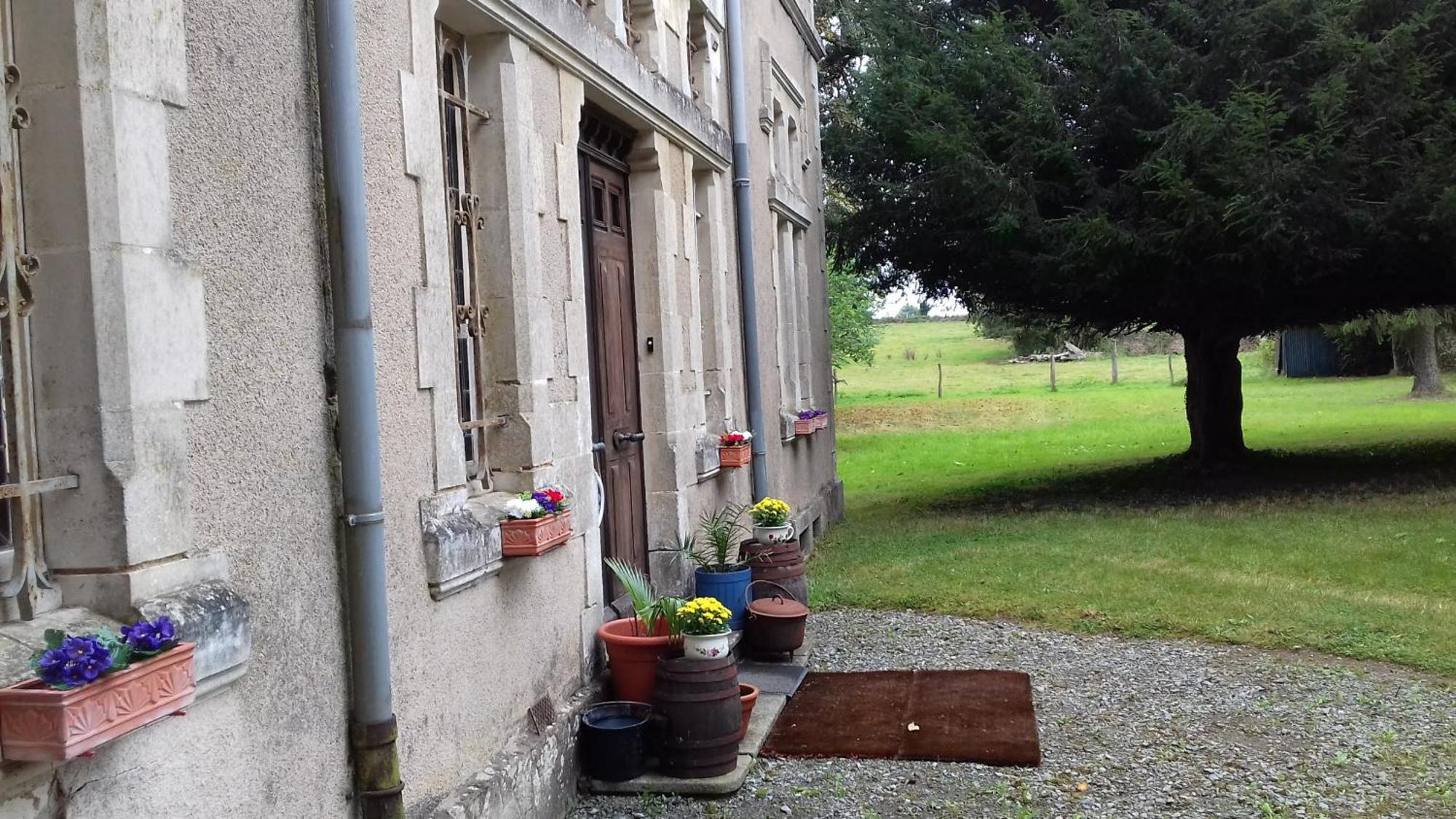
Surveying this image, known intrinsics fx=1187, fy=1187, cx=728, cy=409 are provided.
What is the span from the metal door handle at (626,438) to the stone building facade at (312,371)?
0.04 m

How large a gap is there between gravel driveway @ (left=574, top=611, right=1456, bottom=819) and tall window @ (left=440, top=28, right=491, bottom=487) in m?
1.53

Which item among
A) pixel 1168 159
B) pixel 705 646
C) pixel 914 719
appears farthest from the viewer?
pixel 1168 159

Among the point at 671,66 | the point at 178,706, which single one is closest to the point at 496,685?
the point at 178,706

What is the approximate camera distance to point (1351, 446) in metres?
16.5

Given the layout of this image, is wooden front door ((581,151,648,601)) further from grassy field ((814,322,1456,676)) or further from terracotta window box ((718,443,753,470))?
grassy field ((814,322,1456,676))

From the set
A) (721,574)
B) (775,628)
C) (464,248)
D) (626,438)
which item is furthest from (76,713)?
(775,628)

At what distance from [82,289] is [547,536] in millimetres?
2055

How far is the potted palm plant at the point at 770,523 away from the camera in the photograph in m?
6.98

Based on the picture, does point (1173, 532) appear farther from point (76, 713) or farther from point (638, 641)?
point (76, 713)

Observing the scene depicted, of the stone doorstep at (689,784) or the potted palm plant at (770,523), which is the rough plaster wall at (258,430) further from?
the potted palm plant at (770,523)

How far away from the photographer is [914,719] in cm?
559

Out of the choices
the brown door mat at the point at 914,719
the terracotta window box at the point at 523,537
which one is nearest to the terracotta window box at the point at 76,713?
the terracotta window box at the point at 523,537

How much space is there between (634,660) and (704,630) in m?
0.35

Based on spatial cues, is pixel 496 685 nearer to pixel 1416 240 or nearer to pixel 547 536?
pixel 547 536
